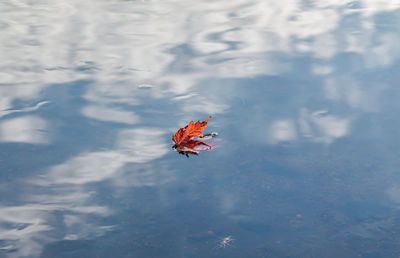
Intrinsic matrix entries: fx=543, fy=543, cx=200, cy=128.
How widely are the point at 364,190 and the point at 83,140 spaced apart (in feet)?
4.47

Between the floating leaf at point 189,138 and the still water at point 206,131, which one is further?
the floating leaf at point 189,138

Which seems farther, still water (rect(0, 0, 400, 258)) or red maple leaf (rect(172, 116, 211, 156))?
red maple leaf (rect(172, 116, 211, 156))

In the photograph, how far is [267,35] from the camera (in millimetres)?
4328

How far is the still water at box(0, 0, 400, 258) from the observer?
2049 millimetres

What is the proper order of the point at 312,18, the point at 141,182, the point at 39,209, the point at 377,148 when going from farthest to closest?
the point at 312,18 → the point at 377,148 → the point at 141,182 → the point at 39,209

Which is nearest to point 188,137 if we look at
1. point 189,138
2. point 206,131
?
point 189,138

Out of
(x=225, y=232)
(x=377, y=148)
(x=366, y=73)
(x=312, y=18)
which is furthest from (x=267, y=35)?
(x=225, y=232)

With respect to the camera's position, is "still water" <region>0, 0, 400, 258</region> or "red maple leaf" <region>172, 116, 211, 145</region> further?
"red maple leaf" <region>172, 116, 211, 145</region>

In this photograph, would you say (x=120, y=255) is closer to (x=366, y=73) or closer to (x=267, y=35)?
(x=366, y=73)

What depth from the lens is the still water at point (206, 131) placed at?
6.72 feet

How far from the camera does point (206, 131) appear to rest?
2768 mm

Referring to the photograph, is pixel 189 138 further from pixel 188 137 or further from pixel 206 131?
pixel 206 131

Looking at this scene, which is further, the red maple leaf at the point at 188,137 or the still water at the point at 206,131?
the red maple leaf at the point at 188,137

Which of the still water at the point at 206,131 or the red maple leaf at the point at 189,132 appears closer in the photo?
the still water at the point at 206,131
